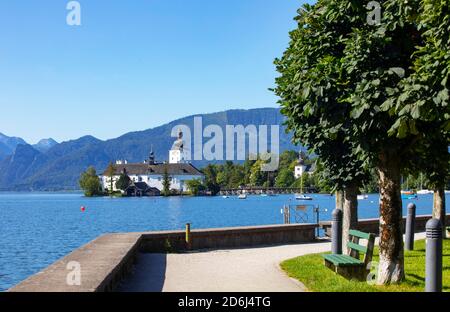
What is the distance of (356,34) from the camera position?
39.9 ft

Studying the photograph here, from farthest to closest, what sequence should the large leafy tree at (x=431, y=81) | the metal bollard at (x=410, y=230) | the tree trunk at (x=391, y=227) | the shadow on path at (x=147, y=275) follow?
1. the metal bollard at (x=410, y=230)
2. the tree trunk at (x=391, y=227)
3. the shadow on path at (x=147, y=275)
4. the large leafy tree at (x=431, y=81)

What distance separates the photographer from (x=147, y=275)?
14.4 metres

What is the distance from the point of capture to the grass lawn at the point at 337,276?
467 inches

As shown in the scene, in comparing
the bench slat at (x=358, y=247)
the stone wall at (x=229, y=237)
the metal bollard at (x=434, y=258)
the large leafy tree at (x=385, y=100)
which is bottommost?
the stone wall at (x=229, y=237)

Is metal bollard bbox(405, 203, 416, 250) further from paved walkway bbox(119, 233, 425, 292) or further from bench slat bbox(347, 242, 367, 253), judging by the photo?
bench slat bbox(347, 242, 367, 253)

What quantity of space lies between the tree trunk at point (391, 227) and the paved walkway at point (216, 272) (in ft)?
6.45

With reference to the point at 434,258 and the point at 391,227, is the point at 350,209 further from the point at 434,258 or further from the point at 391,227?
the point at 434,258

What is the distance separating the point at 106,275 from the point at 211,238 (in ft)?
35.2

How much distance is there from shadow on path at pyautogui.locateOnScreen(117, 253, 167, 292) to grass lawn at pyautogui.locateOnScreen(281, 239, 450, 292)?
3.17 m

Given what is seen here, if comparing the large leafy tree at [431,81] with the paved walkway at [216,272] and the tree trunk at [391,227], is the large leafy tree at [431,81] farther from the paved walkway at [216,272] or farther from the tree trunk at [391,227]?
the paved walkway at [216,272]

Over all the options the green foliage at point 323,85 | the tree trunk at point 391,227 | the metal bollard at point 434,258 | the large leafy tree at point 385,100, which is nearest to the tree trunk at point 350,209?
the green foliage at point 323,85
